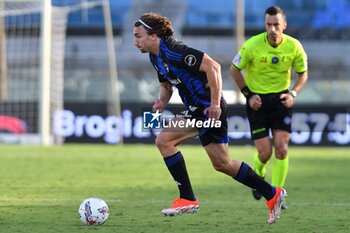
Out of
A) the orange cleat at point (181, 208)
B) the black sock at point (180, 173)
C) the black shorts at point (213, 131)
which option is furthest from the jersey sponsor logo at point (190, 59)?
the orange cleat at point (181, 208)

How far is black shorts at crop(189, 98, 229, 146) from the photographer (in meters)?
7.71

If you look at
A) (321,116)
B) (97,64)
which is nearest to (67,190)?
(321,116)

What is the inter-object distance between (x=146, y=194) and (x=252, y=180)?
3.32 meters

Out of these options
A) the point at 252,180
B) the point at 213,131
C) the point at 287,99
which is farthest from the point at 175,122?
the point at 287,99

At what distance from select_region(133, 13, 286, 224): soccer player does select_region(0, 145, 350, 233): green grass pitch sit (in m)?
0.32

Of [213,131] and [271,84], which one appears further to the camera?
[271,84]

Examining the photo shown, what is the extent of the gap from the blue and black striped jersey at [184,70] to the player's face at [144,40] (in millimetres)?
89

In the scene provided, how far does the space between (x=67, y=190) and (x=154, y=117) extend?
3800mm

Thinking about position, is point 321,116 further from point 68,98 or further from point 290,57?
point 290,57

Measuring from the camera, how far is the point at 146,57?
3500 centimetres

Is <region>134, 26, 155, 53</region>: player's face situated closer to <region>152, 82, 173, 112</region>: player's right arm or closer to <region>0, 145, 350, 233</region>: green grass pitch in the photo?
<region>152, 82, 173, 112</region>: player's right arm

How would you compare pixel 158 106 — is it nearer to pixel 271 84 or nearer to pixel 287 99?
pixel 287 99

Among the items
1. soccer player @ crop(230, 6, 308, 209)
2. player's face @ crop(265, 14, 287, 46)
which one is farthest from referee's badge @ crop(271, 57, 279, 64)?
player's face @ crop(265, 14, 287, 46)

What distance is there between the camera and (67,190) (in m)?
11.3
